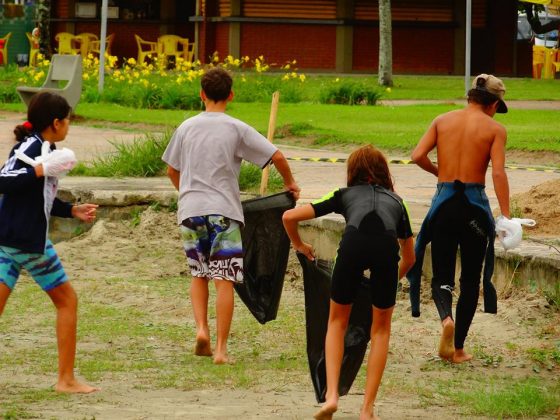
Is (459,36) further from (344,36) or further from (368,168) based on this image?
(368,168)

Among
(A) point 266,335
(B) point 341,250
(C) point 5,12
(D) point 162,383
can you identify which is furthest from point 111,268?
(C) point 5,12

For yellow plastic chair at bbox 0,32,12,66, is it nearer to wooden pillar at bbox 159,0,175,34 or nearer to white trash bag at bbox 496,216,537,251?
wooden pillar at bbox 159,0,175,34

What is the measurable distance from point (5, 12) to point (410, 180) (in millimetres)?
31803

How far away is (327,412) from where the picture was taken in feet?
19.7

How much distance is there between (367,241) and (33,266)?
59.9 inches

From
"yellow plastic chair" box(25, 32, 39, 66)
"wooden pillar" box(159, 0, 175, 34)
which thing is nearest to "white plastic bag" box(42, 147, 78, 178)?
"yellow plastic chair" box(25, 32, 39, 66)

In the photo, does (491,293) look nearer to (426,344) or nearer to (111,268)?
(426,344)

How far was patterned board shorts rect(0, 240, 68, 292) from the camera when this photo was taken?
655 cm

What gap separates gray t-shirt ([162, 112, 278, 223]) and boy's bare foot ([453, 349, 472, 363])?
1337mm

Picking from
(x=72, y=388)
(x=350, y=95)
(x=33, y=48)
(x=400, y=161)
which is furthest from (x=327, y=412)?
(x=33, y=48)

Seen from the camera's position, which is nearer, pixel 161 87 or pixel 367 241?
pixel 367 241

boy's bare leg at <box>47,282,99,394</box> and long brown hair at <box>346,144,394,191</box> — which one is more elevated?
long brown hair at <box>346,144,394,191</box>

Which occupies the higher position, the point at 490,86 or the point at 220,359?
the point at 490,86

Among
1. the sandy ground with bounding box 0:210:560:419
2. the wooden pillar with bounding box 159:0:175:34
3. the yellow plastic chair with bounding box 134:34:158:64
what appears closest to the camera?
the sandy ground with bounding box 0:210:560:419
